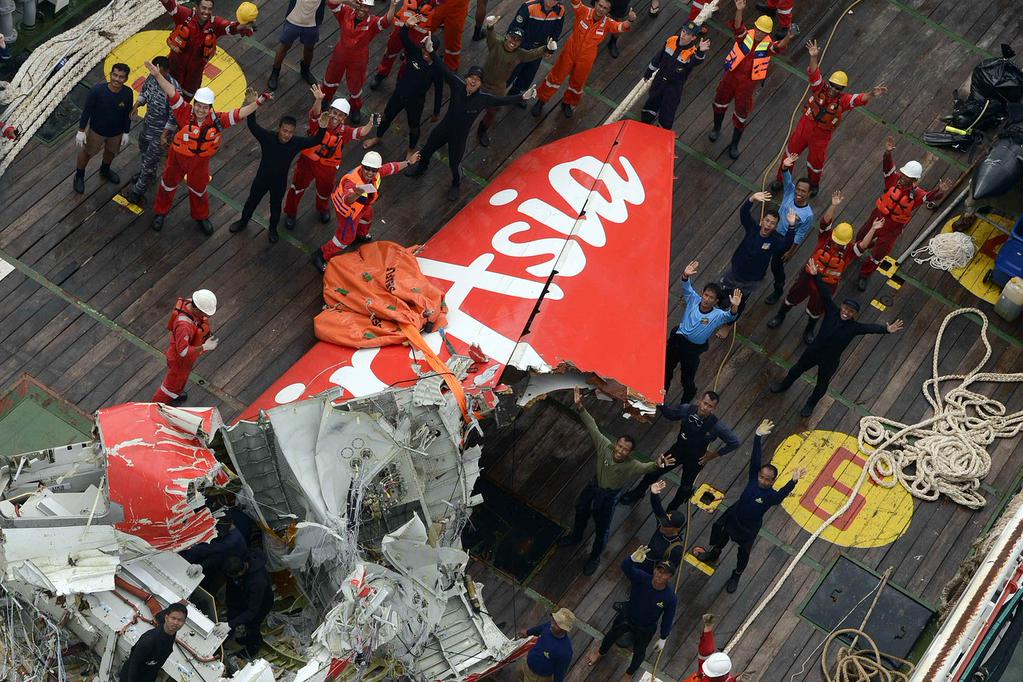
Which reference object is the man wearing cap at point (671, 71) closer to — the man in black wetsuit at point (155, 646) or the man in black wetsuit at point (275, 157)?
the man in black wetsuit at point (275, 157)

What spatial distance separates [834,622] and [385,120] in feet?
24.3

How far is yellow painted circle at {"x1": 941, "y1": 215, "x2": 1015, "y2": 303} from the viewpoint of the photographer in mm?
19094

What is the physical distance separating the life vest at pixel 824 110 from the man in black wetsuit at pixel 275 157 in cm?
556

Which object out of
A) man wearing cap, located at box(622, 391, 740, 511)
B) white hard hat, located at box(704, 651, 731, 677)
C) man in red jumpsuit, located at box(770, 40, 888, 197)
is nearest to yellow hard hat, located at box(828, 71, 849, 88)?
man in red jumpsuit, located at box(770, 40, 888, 197)

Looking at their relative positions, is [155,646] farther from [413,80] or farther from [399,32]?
[399,32]

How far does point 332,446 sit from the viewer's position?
13773 millimetres

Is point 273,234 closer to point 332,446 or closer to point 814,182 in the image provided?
point 332,446

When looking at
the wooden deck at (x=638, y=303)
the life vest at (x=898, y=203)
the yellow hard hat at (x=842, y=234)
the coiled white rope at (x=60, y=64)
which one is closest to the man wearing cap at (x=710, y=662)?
the wooden deck at (x=638, y=303)

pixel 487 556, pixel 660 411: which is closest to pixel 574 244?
pixel 660 411

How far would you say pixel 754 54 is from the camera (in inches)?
741

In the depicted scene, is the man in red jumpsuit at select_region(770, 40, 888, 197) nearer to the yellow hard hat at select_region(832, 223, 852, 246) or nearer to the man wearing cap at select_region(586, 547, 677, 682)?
the yellow hard hat at select_region(832, 223, 852, 246)

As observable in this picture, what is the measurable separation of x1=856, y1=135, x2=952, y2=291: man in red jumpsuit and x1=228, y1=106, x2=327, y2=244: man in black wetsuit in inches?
242

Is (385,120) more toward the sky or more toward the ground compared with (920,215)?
more toward the ground

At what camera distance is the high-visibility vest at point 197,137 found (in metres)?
16.5
